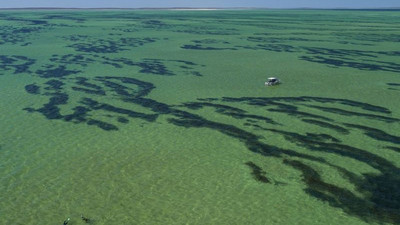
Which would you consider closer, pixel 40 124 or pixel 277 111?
pixel 40 124

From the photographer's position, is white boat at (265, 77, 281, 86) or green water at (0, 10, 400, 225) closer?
green water at (0, 10, 400, 225)

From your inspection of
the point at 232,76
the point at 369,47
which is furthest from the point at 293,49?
the point at 232,76

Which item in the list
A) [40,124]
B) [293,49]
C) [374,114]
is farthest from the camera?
[293,49]

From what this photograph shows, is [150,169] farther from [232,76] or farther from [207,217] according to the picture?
[232,76]

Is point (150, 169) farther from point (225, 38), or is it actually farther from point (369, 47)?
point (225, 38)

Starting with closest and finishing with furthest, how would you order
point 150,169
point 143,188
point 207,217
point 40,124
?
point 207,217
point 143,188
point 150,169
point 40,124

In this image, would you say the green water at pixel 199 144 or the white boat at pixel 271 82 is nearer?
the green water at pixel 199 144

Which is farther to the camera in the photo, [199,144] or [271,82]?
[271,82]
